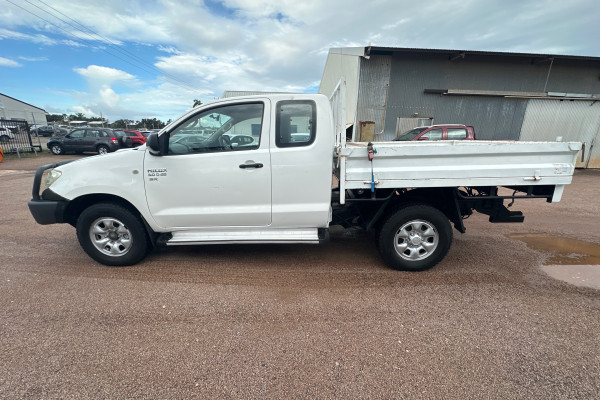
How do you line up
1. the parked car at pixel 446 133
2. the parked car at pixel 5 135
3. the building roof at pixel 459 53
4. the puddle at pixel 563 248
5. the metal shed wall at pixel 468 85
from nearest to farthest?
the puddle at pixel 563 248
the parked car at pixel 446 133
the building roof at pixel 459 53
the metal shed wall at pixel 468 85
the parked car at pixel 5 135

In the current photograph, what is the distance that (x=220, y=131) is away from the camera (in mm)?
3199

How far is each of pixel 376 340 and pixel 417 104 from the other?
1265cm

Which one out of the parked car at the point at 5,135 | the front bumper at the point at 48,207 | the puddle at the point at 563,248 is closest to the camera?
the front bumper at the point at 48,207

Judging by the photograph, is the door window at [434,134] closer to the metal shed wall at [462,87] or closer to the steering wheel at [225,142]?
the metal shed wall at [462,87]

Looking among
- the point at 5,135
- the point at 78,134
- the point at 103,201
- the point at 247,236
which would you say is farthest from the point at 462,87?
the point at 5,135

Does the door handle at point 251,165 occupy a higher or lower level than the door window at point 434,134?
lower

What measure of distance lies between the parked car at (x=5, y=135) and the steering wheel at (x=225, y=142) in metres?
20.1

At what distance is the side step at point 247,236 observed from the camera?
3193 mm

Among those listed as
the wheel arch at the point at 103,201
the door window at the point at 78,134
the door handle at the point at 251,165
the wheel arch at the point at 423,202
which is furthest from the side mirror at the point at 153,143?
the door window at the point at 78,134

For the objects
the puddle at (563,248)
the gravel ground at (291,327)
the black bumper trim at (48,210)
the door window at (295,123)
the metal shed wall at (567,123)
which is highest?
the metal shed wall at (567,123)

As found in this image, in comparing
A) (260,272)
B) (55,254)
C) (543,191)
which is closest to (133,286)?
(260,272)

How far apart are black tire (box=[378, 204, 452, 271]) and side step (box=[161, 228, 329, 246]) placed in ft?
2.43

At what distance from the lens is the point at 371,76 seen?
12.3m

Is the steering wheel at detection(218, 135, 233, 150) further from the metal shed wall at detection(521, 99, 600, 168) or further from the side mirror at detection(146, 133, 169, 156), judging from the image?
the metal shed wall at detection(521, 99, 600, 168)
